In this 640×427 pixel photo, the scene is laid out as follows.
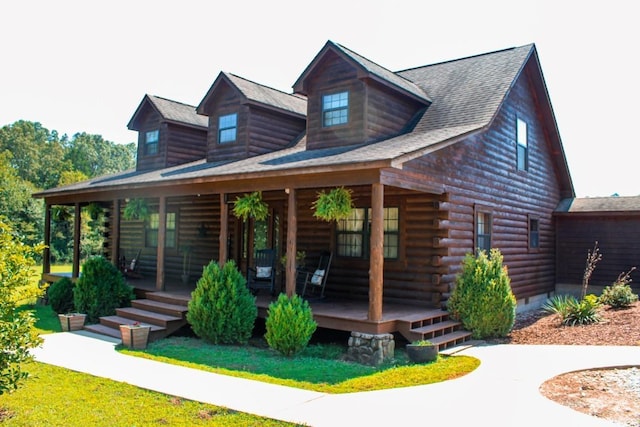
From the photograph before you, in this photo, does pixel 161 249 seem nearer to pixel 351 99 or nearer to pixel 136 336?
pixel 136 336

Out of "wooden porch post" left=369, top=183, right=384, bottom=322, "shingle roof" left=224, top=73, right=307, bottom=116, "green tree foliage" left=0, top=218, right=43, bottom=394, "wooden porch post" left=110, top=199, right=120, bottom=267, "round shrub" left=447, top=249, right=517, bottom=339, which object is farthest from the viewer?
"shingle roof" left=224, top=73, right=307, bottom=116

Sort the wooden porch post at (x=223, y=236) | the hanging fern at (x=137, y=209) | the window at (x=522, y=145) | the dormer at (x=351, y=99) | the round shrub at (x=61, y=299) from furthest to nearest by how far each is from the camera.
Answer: the hanging fern at (x=137, y=209) < the window at (x=522, y=145) < the round shrub at (x=61, y=299) < the dormer at (x=351, y=99) < the wooden porch post at (x=223, y=236)

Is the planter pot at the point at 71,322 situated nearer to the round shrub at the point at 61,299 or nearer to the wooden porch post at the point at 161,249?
the wooden porch post at the point at 161,249

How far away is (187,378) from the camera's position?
7172 mm

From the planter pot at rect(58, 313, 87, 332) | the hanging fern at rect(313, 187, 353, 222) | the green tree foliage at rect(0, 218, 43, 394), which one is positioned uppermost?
the hanging fern at rect(313, 187, 353, 222)

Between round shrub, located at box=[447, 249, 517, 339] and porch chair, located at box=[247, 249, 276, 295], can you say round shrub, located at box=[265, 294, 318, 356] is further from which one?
round shrub, located at box=[447, 249, 517, 339]

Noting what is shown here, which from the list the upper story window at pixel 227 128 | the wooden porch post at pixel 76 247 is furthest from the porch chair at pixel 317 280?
the wooden porch post at pixel 76 247

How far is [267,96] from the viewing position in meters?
15.2

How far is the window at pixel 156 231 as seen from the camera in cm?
1647

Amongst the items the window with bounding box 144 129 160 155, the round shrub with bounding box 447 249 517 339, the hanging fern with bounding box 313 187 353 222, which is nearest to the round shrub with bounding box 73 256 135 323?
the window with bounding box 144 129 160 155

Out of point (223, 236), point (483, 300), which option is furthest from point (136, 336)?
point (483, 300)

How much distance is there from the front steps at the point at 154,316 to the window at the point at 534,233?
30.6 ft

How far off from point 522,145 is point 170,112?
10500mm

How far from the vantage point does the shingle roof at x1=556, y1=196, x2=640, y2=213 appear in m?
15.1
